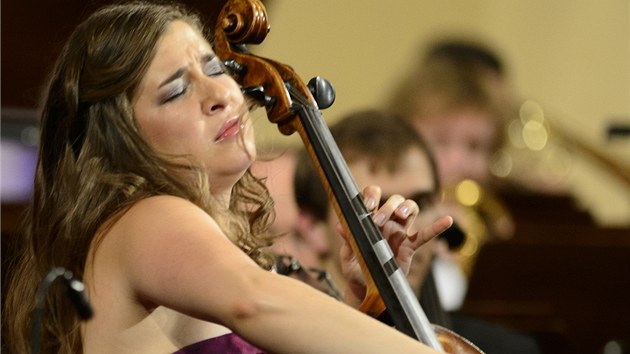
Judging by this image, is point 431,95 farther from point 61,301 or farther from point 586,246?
point 61,301

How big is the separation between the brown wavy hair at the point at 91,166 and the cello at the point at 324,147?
0.46 ft

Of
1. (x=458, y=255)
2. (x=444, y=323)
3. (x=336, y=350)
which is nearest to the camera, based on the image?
(x=336, y=350)

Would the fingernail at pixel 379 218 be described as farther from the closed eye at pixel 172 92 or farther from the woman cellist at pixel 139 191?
the closed eye at pixel 172 92

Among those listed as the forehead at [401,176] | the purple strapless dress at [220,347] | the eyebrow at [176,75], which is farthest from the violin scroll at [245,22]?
the forehead at [401,176]

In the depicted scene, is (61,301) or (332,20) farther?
(332,20)

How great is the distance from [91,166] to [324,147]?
419 millimetres

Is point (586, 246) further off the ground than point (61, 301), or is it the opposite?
point (61, 301)

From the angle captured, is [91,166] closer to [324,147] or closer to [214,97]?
[214,97]

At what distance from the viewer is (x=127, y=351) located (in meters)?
1.83

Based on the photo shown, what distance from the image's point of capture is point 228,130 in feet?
6.34

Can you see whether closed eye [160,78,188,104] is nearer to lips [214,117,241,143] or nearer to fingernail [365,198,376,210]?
lips [214,117,241,143]

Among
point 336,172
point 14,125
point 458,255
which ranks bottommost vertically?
point 458,255

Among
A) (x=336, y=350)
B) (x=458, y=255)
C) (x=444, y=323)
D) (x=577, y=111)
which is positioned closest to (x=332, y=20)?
(x=577, y=111)

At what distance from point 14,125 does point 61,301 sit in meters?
2.22
